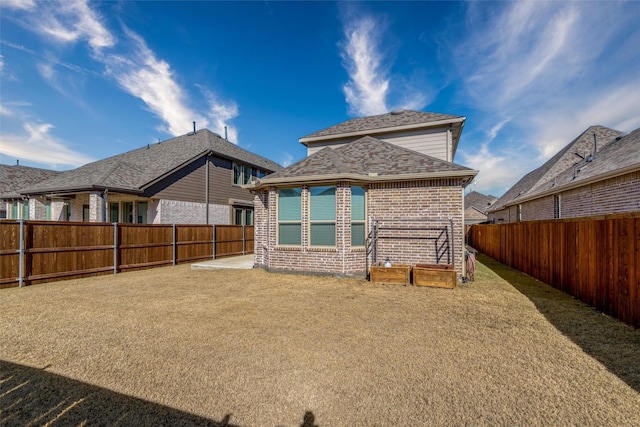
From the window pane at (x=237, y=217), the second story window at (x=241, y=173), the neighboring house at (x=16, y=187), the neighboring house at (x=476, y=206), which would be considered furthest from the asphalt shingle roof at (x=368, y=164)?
the neighboring house at (x=476, y=206)

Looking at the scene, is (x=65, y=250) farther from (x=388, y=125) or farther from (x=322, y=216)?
(x=388, y=125)

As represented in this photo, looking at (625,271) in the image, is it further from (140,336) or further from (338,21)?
(338,21)

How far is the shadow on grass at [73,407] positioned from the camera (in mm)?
2201

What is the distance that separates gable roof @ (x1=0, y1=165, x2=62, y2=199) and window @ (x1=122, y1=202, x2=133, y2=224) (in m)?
9.94

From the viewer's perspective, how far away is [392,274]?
741 centimetres

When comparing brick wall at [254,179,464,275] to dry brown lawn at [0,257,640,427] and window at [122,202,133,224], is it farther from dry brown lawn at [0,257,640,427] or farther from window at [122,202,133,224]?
window at [122,202,133,224]

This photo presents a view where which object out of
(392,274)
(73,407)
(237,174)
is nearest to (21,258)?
(73,407)

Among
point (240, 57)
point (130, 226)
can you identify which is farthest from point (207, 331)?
point (240, 57)

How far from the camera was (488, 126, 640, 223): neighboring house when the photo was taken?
866 centimetres

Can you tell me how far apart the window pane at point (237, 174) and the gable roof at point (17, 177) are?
49.1 feet

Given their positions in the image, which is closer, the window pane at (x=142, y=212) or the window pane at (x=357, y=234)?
the window pane at (x=357, y=234)

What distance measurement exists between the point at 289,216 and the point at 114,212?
12971mm

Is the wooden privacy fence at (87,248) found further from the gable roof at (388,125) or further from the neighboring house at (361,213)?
the gable roof at (388,125)

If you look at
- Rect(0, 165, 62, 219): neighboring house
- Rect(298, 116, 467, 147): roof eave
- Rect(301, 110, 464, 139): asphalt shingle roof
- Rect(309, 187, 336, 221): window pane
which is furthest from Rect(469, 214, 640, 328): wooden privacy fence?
Rect(0, 165, 62, 219): neighboring house
